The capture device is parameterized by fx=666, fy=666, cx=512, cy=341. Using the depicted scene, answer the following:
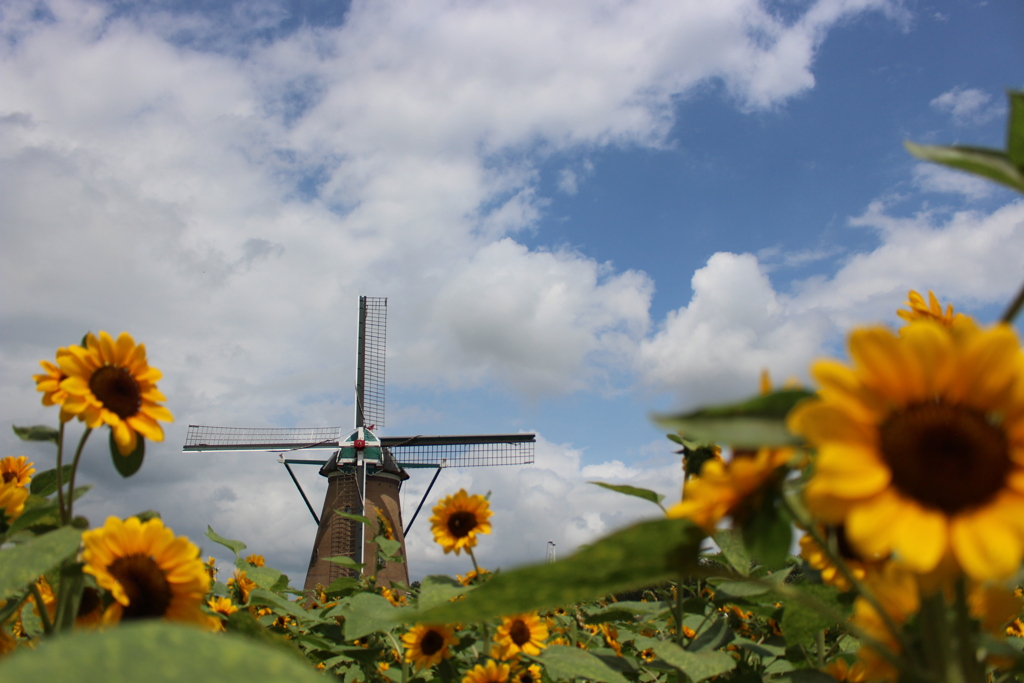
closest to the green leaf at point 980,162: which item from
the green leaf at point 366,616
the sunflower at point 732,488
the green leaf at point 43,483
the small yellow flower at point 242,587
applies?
the sunflower at point 732,488

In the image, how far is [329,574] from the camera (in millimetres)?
30359

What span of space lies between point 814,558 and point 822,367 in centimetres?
97

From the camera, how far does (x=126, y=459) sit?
2008 millimetres

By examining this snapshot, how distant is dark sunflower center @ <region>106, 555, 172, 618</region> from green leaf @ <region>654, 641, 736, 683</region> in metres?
1.54

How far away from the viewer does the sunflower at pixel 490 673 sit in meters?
3.60

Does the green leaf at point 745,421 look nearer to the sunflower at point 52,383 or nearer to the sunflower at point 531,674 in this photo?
the sunflower at point 52,383

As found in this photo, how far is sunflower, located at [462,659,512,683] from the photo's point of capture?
11.8 ft

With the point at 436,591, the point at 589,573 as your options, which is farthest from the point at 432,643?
the point at 589,573

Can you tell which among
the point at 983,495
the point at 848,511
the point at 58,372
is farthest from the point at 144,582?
the point at 983,495

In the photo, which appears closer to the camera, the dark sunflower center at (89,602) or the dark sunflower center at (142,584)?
the dark sunflower center at (142,584)

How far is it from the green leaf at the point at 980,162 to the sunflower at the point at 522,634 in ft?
11.9

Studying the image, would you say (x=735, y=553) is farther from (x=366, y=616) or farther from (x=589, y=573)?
(x=366, y=616)

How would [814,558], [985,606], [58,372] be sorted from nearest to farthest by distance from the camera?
[985,606] < [814,558] < [58,372]

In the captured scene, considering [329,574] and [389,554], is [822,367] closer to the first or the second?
[389,554]
